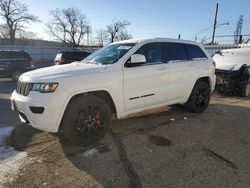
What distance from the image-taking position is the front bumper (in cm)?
405

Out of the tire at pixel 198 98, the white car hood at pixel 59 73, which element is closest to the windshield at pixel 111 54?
the white car hood at pixel 59 73

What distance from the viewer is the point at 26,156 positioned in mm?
4195

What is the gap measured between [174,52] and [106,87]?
2.24 meters

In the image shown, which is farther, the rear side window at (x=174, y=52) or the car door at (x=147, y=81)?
the rear side window at (x=174, y=52)

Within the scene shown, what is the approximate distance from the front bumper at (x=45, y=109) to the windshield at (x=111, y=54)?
1.37 m

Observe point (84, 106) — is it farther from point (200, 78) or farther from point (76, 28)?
point (76, 28)

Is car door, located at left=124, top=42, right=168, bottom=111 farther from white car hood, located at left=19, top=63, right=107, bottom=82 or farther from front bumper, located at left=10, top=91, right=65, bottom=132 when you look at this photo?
front bumper, located at left=10, top=91, right=65, bottom=132

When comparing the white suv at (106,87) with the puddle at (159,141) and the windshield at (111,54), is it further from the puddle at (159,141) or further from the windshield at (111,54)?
the puddle at (159,141)

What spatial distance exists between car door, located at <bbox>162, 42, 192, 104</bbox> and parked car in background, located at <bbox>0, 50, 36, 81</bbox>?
10.8 metres

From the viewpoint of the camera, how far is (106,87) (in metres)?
4.59

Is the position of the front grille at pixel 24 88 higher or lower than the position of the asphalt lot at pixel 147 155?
higher

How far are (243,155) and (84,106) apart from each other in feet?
9.06

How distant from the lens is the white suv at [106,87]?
4.14 m

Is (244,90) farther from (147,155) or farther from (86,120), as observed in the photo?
(86,120)
